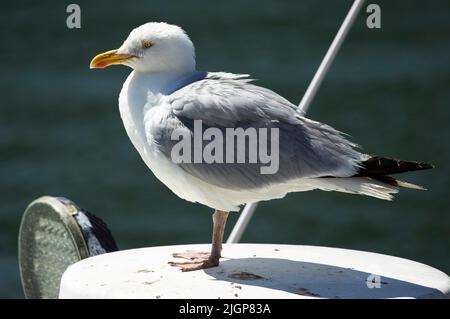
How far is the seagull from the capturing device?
1.57m

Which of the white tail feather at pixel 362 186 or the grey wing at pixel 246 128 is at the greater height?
the grey wing at pixel 246 128

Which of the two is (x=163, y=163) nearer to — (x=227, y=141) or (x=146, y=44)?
(x=227, y=141)

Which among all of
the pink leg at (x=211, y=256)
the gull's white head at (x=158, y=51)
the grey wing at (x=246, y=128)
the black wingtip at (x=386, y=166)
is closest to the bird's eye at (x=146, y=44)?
the gull's white head at (x=158, y=51)

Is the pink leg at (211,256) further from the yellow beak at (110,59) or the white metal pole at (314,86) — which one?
the yellow beak at (110,59)

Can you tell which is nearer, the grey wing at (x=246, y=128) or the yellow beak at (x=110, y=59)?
the grey wing at (x=246, y=128)

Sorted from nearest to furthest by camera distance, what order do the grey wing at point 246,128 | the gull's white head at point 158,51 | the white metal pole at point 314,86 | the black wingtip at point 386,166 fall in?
1. the black wingtip at point 386,166
2. the grey wing at point 246,128
3. the gull's white head at point 158,51
4. the white metal pole at point 314,86

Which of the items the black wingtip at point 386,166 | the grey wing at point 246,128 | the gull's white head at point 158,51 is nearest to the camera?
the black wingtip at point 386,166

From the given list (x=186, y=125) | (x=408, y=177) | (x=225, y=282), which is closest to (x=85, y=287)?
(x=225, y=282)

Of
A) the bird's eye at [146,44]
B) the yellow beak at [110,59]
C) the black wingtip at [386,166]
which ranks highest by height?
the bird's eye at [146,44]

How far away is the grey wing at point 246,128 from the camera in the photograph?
1.59 meters

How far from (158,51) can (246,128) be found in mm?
259

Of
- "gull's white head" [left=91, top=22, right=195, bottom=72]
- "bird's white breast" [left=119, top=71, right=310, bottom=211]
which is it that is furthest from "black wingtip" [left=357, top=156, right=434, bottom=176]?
"gull's white head" [left=91, top=22, right=195, bottom=72]
